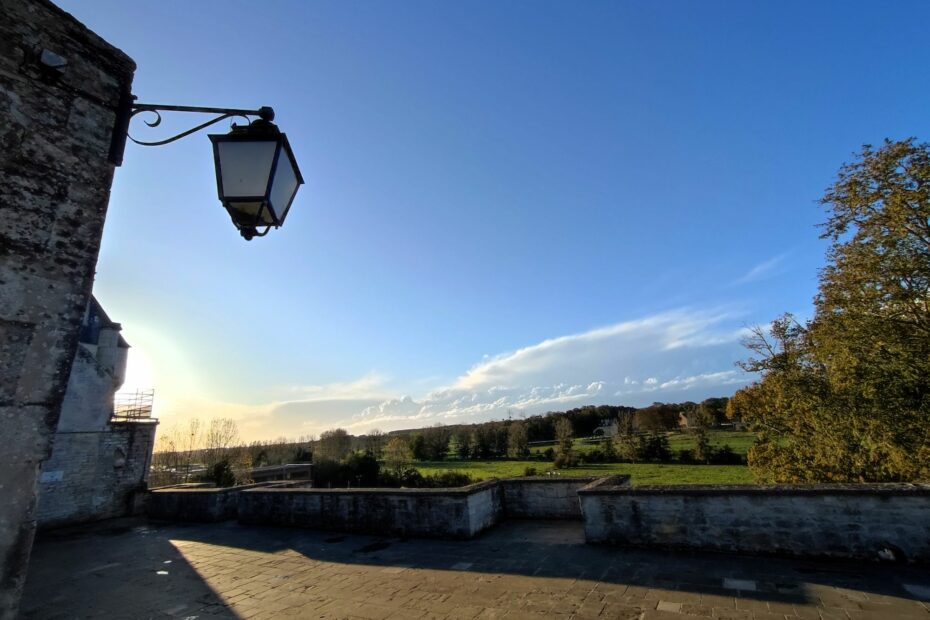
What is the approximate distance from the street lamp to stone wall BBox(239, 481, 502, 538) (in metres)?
6.34

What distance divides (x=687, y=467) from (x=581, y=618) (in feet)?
130

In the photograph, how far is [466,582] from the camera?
5422 millimetres

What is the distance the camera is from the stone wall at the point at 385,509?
759 cm

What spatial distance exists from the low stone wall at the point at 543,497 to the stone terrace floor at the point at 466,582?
41cm

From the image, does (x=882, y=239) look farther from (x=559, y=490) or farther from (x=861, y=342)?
(x=559, y=490)

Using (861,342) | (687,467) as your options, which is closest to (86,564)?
(861,342)

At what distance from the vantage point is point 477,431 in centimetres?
5750

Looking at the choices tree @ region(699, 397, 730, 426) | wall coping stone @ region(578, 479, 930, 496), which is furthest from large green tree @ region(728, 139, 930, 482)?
tree @ region(699, 397, 730, 426)

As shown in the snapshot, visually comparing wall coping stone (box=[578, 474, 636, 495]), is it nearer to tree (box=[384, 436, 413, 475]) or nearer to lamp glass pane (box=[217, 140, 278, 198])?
lamp glass pane (box=[217, 140, 278, 198])

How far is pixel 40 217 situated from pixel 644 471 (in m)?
42.6

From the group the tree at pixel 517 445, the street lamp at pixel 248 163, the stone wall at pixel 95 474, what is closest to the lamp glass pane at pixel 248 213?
the street lamp at pixel 248 163

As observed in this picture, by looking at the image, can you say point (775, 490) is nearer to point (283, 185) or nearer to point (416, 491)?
point (416, 491)

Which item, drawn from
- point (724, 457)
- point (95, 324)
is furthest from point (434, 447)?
point (95, 324)

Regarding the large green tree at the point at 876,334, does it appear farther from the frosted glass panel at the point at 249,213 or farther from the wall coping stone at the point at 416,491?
the frosted glass panel at the point at 249,213
